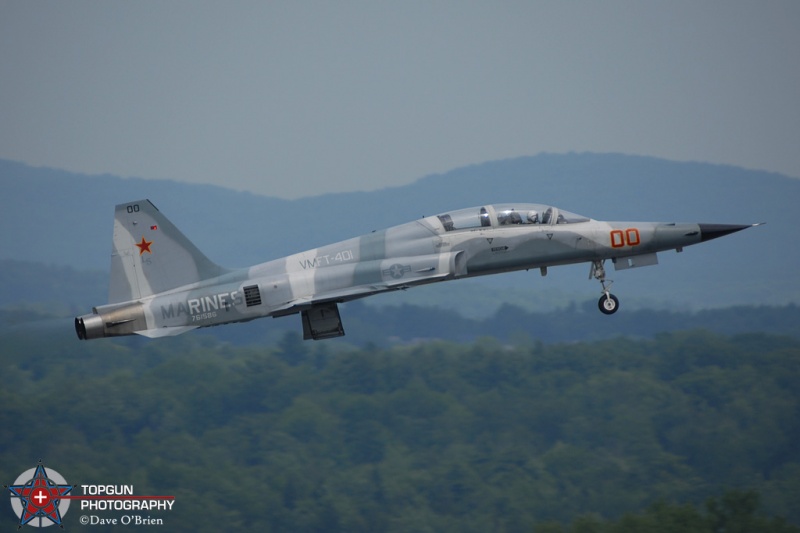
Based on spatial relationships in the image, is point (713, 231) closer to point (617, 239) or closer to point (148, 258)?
point (617, 239)

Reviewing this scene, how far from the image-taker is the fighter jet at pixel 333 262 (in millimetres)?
31375

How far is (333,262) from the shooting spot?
3180 centimetres

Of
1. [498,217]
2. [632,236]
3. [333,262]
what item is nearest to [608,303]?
[632,236]

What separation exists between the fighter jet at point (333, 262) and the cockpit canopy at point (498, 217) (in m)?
0.03

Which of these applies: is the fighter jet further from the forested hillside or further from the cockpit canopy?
the forested hillside

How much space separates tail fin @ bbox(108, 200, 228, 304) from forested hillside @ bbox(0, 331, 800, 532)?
5140 centimetres

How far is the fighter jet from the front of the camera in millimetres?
31375

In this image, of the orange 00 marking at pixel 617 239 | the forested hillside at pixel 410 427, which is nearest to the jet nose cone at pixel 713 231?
the orange 00 marking at pixel 617 239

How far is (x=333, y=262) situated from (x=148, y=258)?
5689 millimetres

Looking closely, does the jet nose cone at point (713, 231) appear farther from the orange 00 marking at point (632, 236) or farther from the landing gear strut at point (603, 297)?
the landing gear strut at point (603, 297)

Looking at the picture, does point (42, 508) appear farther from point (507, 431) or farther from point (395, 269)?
point (507, 431)

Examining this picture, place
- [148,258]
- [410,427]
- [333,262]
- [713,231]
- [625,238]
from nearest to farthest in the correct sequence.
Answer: [333,262]
[148,258]
[713,231]
[625,238]
[410,427]

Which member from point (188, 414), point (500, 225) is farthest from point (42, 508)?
point (188, 414)

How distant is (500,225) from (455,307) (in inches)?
5766
